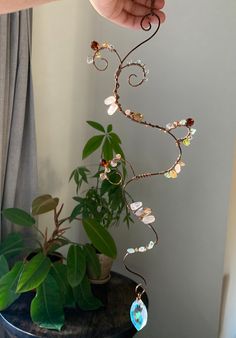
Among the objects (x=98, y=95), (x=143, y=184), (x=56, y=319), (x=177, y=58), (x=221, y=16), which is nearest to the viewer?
(x=56, y=319)

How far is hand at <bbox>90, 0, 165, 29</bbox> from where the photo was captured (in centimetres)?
60

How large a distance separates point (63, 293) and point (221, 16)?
1083 mm

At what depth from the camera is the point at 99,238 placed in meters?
1.13

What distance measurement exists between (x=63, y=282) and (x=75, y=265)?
0.06m

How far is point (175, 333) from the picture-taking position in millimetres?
1555

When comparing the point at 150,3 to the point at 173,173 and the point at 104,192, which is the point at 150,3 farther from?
the point at 104,192

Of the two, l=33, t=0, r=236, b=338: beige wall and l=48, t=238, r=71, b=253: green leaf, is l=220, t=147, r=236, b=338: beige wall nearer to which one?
l=33, t=0, r=236, b=338: beige wall

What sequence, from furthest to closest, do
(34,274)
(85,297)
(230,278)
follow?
(230,278) → (85,297) → (34,274)

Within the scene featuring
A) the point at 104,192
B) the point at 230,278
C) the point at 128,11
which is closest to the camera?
the point at 128,11

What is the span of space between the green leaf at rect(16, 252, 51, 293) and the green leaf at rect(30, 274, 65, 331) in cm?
5

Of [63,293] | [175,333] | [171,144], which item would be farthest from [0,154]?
[175,333]

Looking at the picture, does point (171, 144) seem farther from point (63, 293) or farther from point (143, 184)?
point (63, 293)

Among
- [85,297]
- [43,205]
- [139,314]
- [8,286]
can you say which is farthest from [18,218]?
[139,314]

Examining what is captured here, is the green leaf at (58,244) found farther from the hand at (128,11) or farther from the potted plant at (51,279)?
the hand at (128,11)
